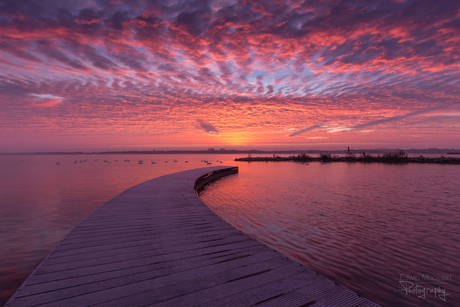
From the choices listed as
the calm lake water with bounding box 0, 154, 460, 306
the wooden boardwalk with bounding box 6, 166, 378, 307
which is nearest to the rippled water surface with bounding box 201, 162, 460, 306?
the calm lake water with bounding box 0, 154, 460, 306

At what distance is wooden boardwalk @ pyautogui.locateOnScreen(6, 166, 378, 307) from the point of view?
9.23 feet

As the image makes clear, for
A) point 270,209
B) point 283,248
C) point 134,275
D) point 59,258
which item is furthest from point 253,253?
point 270,209

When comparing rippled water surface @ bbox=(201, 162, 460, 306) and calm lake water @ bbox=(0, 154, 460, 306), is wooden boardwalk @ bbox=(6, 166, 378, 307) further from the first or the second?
rippled water surface @ bbox=(201, 162, 460, 306)

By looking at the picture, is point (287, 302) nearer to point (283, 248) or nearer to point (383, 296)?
point (383, 296)

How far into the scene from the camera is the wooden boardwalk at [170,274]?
2.81 meters

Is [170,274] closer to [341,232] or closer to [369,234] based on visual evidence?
[341,232]

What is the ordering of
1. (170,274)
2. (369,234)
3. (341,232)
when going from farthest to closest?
(341,232) → (369,234) → (170,274)

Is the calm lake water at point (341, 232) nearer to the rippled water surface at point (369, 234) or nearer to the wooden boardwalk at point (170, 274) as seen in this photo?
the rippled water surface at point (369, 234)

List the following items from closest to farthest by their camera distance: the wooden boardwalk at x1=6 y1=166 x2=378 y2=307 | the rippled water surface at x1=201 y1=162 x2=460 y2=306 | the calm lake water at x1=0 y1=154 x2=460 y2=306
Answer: the wooden boardwalk at x1=6 y1=166 x2=378 y2=307
the rippled water surface at x1=201 y1=162 x2=460 y2=306
the calm lake water at x1=0 y1=154 x2=460 y2=306

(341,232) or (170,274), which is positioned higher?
(170,274)

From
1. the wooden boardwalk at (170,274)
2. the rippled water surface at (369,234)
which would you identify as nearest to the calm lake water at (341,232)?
the rippled water surface at (369,234)

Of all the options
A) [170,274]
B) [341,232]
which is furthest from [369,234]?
[170,274]

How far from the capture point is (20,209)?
39.3ft

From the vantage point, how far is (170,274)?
3.42m
